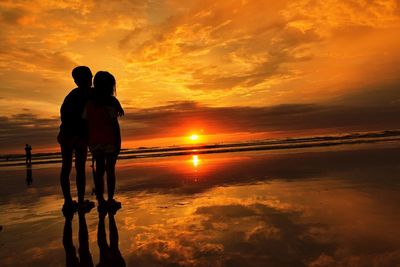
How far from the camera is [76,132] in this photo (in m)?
5.76

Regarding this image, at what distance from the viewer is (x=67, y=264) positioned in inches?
119

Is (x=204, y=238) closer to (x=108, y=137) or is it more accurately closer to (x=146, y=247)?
(x=146, y=247)

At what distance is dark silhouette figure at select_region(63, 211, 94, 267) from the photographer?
307 centimetres

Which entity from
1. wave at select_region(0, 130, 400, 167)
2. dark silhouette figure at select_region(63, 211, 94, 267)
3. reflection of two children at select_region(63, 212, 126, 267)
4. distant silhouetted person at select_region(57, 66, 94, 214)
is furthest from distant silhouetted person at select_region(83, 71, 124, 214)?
wave at select_region(0, 130, 400, 167)

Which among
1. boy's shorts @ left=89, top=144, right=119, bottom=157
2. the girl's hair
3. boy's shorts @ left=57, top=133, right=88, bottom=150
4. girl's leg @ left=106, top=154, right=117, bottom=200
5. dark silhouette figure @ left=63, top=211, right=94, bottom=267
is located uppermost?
the girl's hair

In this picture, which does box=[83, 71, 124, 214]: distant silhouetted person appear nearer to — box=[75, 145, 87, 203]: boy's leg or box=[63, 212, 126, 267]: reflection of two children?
box=[75, 145, 87, 203]: boy's leg

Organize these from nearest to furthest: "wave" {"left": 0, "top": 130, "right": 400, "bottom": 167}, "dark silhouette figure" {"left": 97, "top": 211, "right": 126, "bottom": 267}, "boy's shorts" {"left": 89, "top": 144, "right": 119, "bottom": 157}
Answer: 1. "dark silhouette figure" {"left": 97, "top": 211, "right": 126, "bottom": 267}
2. "boy's shorts" {"left": 89, "top": 144, "right": 119, "bottom": 157}
3. "wave" {"left": 0, "top": 130, "right": 400, "bottom": 167}

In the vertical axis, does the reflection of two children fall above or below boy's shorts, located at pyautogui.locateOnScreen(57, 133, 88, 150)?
below

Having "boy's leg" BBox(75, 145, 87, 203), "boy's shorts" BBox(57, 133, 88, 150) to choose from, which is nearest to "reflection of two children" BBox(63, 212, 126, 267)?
A: "boy's leg" BBox(75, 145, 87, 203)

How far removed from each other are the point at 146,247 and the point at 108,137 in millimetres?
2819

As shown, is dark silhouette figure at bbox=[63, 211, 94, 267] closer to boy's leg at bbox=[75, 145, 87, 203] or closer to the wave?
boy's leg at bbox=[75, 145, 87, 203]

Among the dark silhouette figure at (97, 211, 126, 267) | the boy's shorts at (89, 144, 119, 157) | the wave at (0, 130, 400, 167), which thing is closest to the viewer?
the dark silhouette figure at (97, 211, 126, 267)

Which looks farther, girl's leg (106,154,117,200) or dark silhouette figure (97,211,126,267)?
girl's leg (106,154,117,200)

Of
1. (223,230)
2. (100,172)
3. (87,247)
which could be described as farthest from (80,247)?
(100,172)
